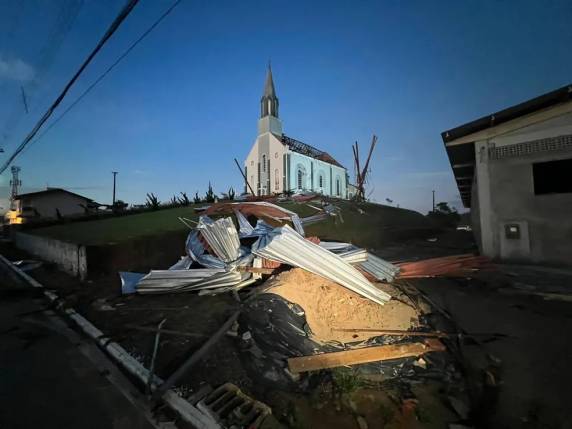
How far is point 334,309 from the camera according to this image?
371cm

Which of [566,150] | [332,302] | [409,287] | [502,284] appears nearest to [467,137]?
[566,150]

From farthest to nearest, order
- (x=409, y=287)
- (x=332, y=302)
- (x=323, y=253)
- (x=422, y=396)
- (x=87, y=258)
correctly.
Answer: (x=87, y=258) → (x=409, y=287) → (x=323, y=253) → (x=332, y=302) → (x=422, y=396)

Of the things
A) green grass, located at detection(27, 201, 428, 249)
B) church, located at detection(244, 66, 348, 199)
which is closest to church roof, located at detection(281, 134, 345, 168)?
church, located at detection(244, 66, 348, 199)

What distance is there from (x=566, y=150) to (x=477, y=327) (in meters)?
5.53

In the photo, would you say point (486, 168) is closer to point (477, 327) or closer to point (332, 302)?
point (477, 327)

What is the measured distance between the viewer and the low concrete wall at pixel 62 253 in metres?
6.84

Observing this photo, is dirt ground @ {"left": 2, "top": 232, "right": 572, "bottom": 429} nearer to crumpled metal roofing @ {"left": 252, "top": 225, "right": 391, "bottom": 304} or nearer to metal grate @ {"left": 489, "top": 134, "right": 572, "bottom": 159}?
crumpled metal roofing @ {"left": 252, "top": 225, "right": 391, "bottom": 304}

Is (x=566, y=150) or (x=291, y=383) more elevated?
(x=566, y=150)

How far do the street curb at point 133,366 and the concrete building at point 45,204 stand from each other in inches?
1248

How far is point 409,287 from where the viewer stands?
4.70 metres

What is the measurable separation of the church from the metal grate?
921 inches

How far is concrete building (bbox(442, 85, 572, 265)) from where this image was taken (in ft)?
19.4

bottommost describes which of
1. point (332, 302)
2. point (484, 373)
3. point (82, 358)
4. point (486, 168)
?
point (82, 358)

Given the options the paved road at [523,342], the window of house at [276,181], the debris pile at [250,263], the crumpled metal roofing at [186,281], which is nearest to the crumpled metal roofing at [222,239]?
the debris pile at [250,263]
